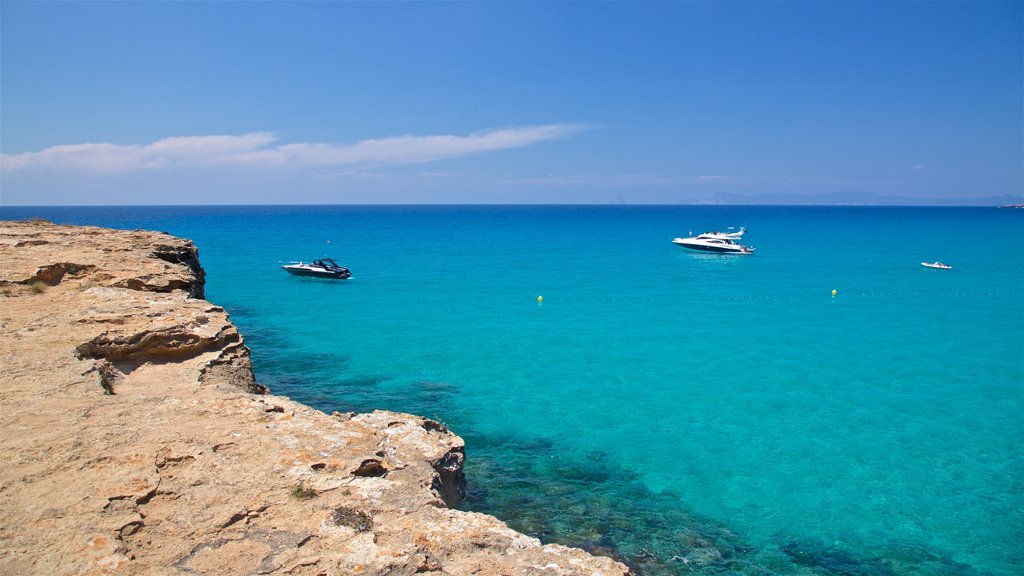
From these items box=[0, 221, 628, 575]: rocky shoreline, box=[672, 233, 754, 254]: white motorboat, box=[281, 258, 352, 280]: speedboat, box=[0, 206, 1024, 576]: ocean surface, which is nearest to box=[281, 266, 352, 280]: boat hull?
box=[281, 258, 352, 280]: speedboat

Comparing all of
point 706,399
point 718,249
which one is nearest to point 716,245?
point 718,249

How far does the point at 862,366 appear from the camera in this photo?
23625 millimetres

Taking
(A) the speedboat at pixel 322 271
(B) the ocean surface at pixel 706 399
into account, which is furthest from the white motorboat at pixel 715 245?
(A) the speedboat at pixel 322 271

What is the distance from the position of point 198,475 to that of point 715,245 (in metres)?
65.8

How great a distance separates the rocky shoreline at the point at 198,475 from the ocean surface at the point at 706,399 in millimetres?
5825

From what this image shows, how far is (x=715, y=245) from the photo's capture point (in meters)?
66.1

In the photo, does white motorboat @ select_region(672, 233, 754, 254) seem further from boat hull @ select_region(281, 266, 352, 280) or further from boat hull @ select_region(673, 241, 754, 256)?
boat hull @ select_region(281, 266, 352, 280)

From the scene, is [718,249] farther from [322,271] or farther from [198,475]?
[198,475]

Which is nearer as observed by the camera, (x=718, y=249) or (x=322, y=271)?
(x=322, y=271)

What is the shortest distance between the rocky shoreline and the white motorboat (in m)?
62.2

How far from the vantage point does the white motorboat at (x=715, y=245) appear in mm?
65312

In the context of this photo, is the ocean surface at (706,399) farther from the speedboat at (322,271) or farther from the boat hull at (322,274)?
the speedboat at (322,271)

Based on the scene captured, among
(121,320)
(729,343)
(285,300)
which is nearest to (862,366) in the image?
(729,343)

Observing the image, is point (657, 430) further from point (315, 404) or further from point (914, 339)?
point (914, 339)
